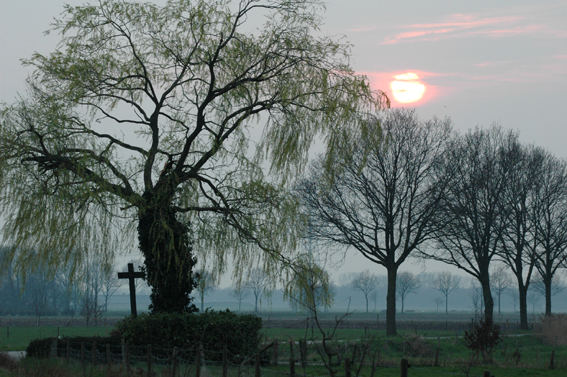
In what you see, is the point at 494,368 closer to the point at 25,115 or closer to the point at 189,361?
the point at 189,361

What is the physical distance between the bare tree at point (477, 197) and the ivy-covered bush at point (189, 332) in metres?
25.6

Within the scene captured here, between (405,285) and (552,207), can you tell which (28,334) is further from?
(405,285)

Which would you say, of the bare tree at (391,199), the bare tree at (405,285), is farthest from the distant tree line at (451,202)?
the bare tree at (405,285)

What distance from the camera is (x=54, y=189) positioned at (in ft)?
62.6

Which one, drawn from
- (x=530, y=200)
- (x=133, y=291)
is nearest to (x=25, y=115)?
(x=133, y=291)

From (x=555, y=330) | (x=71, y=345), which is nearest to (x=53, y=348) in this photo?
(x=71, y=345)

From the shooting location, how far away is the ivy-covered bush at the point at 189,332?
19766 millimetres

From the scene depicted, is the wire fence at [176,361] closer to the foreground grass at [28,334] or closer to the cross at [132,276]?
the cross at [132,276]

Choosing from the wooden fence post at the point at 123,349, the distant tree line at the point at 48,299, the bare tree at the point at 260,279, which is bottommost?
the distant tree line at the point at 48,299

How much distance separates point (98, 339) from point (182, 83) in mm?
7833

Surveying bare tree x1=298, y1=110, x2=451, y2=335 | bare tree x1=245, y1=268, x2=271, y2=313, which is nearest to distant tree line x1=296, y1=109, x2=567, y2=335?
bare tree x1=298, y1=110, x2=451, y2=335

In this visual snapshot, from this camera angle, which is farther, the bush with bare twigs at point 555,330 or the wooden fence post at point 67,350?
the bush with bare twigs at point 555,330

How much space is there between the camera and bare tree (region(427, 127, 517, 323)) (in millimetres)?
44250

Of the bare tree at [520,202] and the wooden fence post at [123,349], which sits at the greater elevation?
the bare tree at [520,202]
